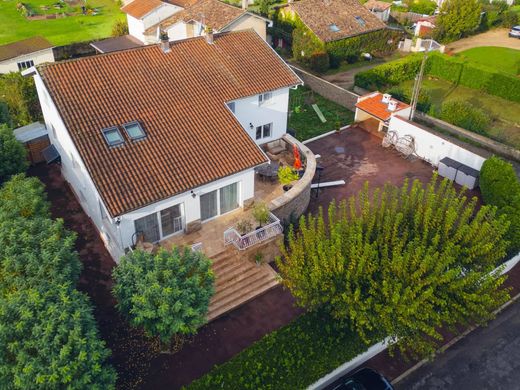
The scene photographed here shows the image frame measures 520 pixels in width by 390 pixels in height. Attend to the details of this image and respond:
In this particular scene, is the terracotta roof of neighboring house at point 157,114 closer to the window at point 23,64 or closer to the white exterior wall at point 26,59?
the white exterior wall at point 26,59

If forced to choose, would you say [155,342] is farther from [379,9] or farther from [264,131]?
[379,9]

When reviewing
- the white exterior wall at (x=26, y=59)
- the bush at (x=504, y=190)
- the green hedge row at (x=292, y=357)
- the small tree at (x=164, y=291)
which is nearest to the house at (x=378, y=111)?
the bush at (x=504, y=190)

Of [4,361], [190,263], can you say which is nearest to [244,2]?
[190,263]

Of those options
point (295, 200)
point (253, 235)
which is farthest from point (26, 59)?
point (253, 235)

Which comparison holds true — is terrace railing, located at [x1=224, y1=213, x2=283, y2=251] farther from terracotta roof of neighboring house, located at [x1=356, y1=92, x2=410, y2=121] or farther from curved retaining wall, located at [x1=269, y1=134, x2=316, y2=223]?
terracotta roof of neighboring house, located at [x1=356, y1=92, x2=410, y2=121]

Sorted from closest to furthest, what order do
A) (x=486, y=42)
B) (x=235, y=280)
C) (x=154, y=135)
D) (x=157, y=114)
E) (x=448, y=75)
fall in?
(x=235, y=280) < (x=154, y=135) < (x=157, y=114) < (x=448, y=75) < (x=486, y=42)

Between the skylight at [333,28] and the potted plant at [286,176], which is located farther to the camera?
the skylight at [333,28]
